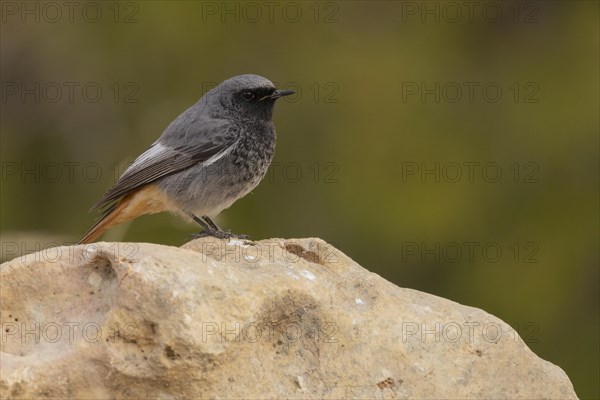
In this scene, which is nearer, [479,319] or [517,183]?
[479,319]

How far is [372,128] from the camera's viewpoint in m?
9.20

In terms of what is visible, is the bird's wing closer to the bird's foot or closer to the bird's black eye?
the bird's black eye

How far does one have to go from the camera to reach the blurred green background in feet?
29.2

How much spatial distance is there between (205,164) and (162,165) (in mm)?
294

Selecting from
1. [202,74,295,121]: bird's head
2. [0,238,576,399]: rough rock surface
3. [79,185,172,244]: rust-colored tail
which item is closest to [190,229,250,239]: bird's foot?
[79,185,172,244]: rust-colored tail

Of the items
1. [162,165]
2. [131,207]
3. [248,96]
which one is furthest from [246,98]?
[131,207]

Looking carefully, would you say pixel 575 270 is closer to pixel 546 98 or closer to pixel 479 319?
pixel 546 98

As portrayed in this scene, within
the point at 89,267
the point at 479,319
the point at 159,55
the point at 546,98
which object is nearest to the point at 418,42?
the point at 546,98

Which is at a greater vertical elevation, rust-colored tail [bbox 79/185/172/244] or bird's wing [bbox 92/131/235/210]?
bird's wing [bbox 92/131/235/210]

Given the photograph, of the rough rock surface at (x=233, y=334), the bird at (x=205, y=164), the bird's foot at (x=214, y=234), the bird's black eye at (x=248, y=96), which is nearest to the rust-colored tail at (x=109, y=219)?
the bird at (x=205, y=164)

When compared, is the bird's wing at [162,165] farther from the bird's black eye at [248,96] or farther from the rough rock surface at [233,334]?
the rough rock surface at [233,334]

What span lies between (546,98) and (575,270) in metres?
1.73

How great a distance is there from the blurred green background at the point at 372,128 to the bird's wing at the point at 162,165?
1.98 m

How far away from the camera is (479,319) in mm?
4617
